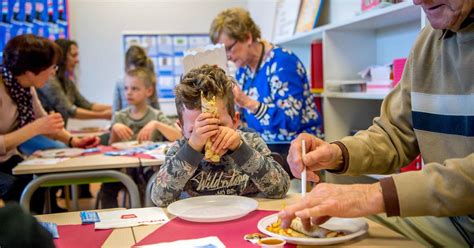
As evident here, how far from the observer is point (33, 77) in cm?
288

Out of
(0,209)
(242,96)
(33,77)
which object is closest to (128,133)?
(33,77)

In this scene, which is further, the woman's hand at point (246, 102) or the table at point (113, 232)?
the woman's hand at point (246, 102)

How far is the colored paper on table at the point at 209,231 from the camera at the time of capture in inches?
42.5

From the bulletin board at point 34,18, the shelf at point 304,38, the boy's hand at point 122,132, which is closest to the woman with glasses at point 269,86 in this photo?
the shelf at point 304,38

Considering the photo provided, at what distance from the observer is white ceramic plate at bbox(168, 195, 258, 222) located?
121 centimetres

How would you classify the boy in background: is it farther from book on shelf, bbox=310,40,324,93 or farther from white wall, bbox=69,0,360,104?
white wall, bbox=69,0,360,104

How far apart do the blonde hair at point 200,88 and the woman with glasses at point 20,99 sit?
53.4 inches

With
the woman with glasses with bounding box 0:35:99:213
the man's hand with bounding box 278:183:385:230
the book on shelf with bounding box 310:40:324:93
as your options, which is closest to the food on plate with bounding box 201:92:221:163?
the man's hand with bounding box 278:183:385:230

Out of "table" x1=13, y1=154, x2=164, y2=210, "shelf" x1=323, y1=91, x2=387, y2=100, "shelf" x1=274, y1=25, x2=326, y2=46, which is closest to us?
"table" x1=13, y1=154, x2=164, y2=210

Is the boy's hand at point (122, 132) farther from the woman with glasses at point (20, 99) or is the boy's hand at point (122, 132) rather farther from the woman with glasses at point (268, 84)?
the woman with glasses at point (268, 84)

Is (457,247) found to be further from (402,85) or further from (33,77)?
(33,77)

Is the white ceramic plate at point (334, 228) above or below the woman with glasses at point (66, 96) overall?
below

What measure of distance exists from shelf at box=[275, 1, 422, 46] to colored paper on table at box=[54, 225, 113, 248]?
1.79 metres

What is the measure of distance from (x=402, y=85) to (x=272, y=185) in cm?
53
